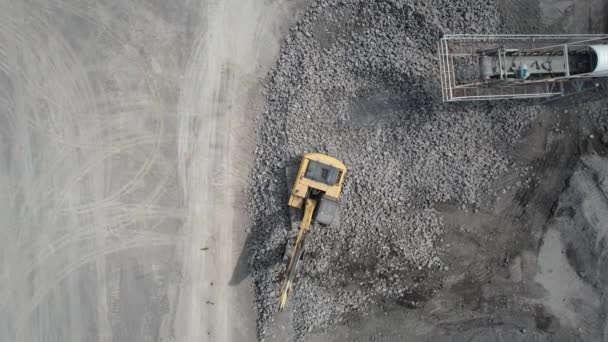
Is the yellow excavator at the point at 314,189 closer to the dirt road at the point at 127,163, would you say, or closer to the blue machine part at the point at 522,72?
the dirt road at the point at 127,163

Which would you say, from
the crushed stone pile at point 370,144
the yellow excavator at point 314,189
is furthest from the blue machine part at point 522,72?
the yellow excavator at point 314,189

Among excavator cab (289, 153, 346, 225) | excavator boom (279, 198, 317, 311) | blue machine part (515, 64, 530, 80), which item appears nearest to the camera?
blue machine part (515, 64, 530, 80)

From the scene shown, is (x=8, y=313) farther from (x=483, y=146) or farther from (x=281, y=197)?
(x=483, y=146)

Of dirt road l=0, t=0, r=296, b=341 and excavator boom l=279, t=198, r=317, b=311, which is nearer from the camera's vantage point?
excavator boom l=279, t=198, r=317, b=311

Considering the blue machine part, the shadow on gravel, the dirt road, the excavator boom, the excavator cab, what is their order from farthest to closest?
the dirt road < the shadow on gravel < the excavator boom < the excavator cab < the blue machine part

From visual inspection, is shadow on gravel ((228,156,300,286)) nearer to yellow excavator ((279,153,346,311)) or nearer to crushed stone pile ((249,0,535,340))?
crushed stone pile ((249,0,535,340))

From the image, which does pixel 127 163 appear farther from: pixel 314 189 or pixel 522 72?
pixel 522 72

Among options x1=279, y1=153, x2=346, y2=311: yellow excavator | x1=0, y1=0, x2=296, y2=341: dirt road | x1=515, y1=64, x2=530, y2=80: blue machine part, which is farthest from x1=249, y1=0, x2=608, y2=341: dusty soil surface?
x1=515, y1=64, x2=530, y2=80: blue machine part

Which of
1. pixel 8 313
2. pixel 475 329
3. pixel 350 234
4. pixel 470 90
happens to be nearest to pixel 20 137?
pixel 8 313

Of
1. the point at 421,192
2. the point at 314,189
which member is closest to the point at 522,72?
the point at 421,192
